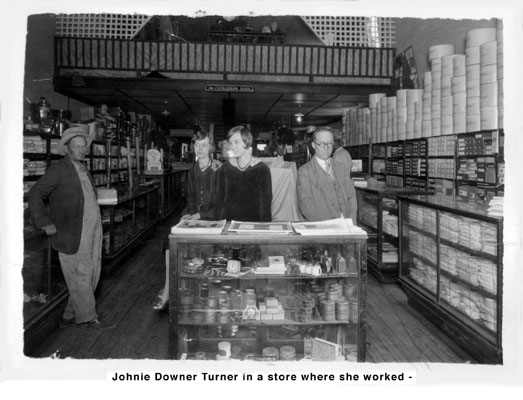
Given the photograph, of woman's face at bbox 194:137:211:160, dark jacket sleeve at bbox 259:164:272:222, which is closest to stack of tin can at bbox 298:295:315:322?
dark jacket sleeve at bbox 259:164:272:222

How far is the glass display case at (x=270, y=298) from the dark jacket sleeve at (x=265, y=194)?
60cm

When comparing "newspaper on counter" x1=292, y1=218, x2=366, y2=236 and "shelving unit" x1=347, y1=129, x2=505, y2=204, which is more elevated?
"shelving unit" x1=347, y1=129, x2=505, y2=204

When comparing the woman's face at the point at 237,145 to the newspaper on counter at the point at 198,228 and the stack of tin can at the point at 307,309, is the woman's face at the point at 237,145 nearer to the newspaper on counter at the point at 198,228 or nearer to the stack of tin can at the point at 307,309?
the newspaper on counter at the point at 198,228

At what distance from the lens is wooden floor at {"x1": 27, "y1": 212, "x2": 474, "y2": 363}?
304 centimetres

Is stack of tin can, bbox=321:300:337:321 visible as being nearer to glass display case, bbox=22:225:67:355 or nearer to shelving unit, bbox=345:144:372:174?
glass display case, bbox=22:225:67:355

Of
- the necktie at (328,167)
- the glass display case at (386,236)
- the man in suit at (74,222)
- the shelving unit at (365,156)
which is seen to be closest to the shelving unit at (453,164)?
the glass display case at (386,236)

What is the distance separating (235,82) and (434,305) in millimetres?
5034

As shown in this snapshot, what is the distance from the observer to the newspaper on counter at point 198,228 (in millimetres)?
2264

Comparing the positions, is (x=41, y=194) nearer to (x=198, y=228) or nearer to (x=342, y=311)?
(x=198, y=228)

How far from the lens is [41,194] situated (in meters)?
3.28

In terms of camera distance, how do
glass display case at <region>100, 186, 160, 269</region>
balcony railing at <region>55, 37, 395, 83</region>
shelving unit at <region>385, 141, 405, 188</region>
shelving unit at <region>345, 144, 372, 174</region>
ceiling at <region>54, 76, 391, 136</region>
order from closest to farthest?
glass display case at <region>100, 186, 160, 269</region>, shelving unit at <region>385, 141, 405, 188</region>, balcony railing at <region>55, 37, 395, 83</region>, ceiling at <region>54, 76, 391, 136</region>, shelving unit at <region>345, 144, 372, 174</region>

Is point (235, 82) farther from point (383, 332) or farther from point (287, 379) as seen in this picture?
point (287, 379)

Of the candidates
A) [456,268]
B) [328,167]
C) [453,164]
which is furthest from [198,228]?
[453,164]

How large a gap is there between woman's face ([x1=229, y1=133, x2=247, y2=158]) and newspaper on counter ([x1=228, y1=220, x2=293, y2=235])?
52 cm
